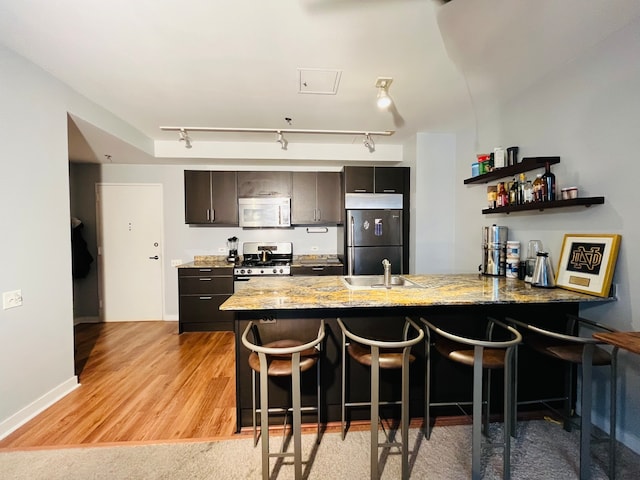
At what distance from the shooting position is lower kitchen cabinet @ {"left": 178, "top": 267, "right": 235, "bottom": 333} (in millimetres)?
3662

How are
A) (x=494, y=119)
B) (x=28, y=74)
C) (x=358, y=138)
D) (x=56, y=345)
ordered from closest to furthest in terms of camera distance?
(x=28, y=74)
(x=56, y=345)
(x=494, y=119)
(x=358, y=138)

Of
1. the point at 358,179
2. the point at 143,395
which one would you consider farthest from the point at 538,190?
the point at 143,395

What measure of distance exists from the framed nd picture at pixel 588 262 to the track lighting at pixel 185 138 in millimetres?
3794

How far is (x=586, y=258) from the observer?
1.88m

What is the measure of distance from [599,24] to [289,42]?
1879mm

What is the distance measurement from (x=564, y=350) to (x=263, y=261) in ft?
11.0

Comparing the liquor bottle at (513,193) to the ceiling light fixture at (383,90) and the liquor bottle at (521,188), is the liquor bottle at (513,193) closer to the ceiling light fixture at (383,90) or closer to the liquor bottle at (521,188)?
the liquor bottle at (521,188)

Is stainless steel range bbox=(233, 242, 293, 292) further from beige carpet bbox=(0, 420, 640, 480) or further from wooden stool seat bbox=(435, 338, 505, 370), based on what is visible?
wooden stool seat bbox=(435, 338, 505, 370)

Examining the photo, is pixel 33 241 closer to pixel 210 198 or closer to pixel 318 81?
pixel 210 198

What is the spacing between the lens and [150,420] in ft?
6.57

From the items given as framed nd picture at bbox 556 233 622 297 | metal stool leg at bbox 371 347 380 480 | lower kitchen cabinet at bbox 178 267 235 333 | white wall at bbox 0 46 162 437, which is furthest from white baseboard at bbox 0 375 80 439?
framed nd picture at bbox 556 233 622 297

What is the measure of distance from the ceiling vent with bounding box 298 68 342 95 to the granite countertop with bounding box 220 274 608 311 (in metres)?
1.64

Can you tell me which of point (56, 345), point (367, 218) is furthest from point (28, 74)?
point (367, 218)

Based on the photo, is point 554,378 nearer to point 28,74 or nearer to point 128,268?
point 28,74
